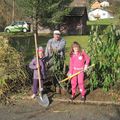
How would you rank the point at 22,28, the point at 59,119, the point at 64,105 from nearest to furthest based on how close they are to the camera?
the point at 59,119 < the point at 64,105 < the point at 22,28

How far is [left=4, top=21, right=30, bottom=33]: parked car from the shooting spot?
52.5 meters

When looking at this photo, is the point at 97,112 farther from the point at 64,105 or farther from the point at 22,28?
the point at 22,28

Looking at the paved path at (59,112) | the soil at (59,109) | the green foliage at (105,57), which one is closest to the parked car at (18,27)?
the green foliage at (105,57)

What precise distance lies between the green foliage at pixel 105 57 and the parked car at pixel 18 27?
42348mm

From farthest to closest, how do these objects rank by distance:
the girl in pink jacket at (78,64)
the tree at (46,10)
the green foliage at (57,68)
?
1. the tree at (46,10)
2. the green foliage at (57,68)
3. the girl in pink jacket at (78,64)

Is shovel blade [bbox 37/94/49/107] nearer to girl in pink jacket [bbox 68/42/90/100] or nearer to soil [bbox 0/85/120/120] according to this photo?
soil [bbox 0/85/120/120]

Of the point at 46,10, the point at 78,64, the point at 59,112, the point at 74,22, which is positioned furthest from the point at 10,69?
the point at 74,22

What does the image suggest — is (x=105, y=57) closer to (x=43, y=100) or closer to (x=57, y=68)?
(x=57, y=68)

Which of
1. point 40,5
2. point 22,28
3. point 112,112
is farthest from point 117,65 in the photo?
point 22,28

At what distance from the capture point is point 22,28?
53781 mm

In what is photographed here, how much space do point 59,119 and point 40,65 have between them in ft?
6.49

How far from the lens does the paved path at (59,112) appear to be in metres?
8.39

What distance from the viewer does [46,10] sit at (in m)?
46.9

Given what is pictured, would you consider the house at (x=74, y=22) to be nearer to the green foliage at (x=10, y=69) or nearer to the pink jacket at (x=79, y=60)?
the green foliage at (x=10, y=69)
